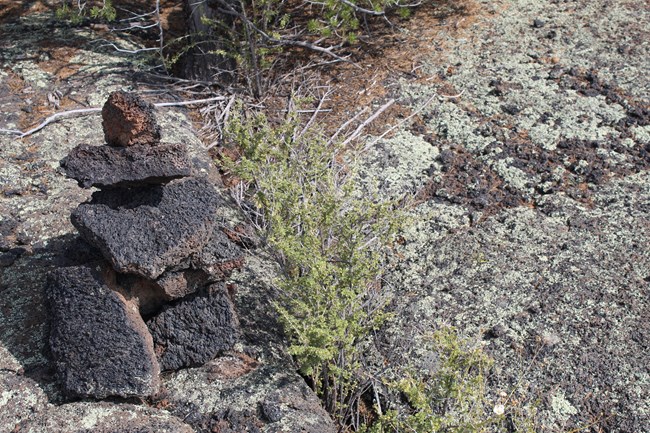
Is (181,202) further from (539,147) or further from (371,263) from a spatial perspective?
(539,147)

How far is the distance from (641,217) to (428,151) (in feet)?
4.03

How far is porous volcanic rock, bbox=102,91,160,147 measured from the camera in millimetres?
3059

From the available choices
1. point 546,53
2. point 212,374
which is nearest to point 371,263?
point 212,374

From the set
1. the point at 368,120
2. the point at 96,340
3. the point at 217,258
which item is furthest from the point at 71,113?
the point at 96,340

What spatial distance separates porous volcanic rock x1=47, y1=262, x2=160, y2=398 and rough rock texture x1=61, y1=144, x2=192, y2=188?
1.13 ft

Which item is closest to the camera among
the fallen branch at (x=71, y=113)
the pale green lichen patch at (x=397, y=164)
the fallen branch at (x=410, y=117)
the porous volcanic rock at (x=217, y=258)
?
the porous volcanic rock at (x=217, y=258)

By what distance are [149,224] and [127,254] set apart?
0.49 feet

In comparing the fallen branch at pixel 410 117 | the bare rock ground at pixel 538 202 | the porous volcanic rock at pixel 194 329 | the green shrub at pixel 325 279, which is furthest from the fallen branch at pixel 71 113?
the porous volcanic rock at pixel 194 329

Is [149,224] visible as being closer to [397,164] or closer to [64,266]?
[64,266]

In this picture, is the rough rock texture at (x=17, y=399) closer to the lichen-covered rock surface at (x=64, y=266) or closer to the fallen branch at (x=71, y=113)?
the lichen-covered rock surface at (x=64, y=266)

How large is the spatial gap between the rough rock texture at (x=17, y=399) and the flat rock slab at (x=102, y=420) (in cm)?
4

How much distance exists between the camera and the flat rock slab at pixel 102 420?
2971 millimetres

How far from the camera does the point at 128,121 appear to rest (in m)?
3.08

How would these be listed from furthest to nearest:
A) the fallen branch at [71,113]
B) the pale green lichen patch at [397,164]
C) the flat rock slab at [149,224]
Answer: the fallen branch at [71,113] < the pale green lichen patch at [397,164] < the flat rock slab at [149,224]
